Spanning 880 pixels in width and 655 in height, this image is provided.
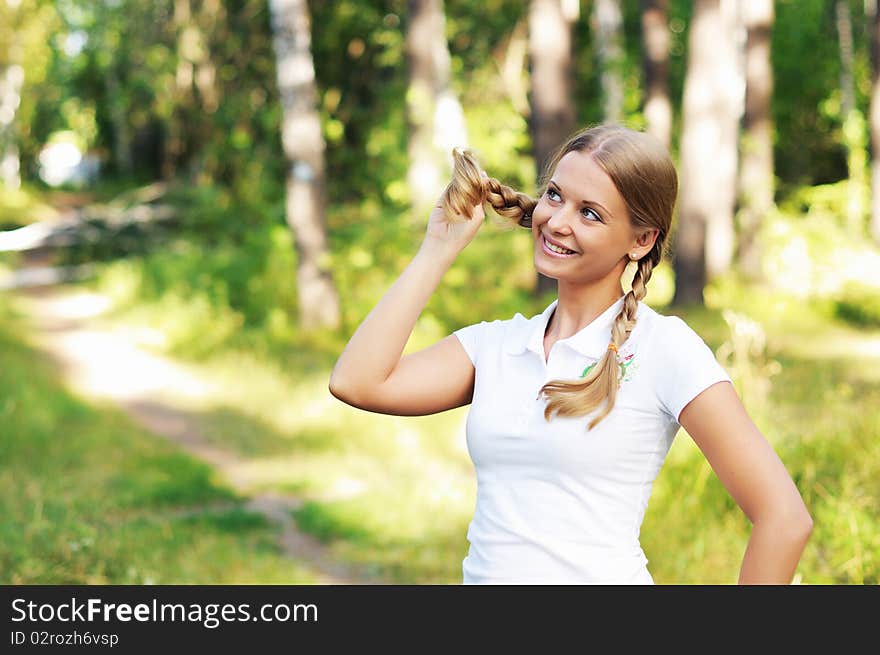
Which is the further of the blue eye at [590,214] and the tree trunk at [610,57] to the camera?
the tree trunk at [610,57]

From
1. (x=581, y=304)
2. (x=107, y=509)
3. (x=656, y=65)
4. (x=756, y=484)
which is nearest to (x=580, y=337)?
(x=581, y=304)

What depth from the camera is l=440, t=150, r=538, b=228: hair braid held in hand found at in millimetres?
2520

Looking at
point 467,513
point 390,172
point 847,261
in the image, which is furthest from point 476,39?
point 467,513

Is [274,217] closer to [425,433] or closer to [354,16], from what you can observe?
[354,16]

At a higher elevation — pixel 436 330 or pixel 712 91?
pixel 712 91

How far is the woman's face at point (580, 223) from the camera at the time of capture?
7.80 feet

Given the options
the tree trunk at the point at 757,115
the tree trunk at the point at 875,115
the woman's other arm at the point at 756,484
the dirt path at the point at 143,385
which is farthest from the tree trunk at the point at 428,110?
the woman's other arm at the point at 756,484

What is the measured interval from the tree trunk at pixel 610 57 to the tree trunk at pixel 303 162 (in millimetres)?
6047

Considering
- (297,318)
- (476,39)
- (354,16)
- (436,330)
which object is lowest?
(436,330)

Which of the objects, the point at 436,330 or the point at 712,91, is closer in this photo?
the point at 436,330

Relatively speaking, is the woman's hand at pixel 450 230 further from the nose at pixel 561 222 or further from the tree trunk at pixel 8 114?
the tree trunk at pixel 8 114

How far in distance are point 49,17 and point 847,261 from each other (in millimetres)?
33671

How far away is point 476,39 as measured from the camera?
25250 mm

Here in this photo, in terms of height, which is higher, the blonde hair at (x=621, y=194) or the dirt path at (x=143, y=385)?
the dirt path at (x=143, y=385)
